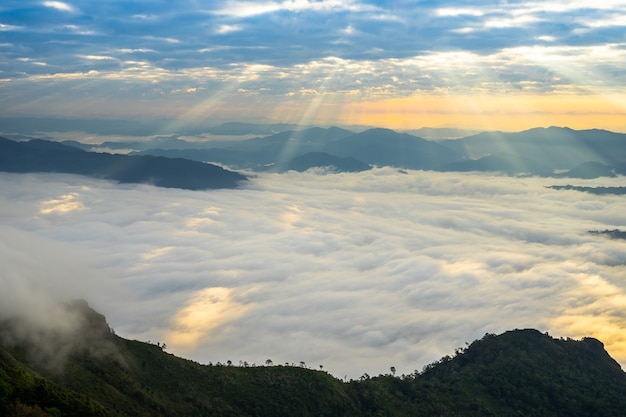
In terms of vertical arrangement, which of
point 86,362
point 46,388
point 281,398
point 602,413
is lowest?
point 602,413

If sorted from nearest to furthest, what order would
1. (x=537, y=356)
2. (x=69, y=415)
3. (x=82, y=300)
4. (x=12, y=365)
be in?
(x=69, y=415) < (x=12, y=365) < (x=82, y=300) < (x=537, y=356)

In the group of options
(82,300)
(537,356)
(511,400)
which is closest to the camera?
(82,300)

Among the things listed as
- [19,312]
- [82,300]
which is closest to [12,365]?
[19,312]

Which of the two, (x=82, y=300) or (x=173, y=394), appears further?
(x=82, y=300)

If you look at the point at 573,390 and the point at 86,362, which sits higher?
the point at 86,362

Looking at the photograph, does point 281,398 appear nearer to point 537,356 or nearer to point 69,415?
point 69,415

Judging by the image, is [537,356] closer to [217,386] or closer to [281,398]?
[281,398]
